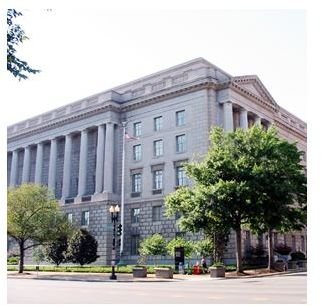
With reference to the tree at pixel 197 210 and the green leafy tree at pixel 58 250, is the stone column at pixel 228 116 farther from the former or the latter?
the green leafy tree at pixel 58 250

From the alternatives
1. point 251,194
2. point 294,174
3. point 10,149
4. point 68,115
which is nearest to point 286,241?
point 294,174

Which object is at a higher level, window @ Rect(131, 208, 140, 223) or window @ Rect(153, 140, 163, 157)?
window @ Rect(153, 140, 163, 157)

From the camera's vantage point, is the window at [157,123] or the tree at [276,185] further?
the window at [157,123]

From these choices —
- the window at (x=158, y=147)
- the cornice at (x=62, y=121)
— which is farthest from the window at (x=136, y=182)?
the cornice at (x=62, y=121)

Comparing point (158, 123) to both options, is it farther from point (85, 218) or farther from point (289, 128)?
point (289, 128)

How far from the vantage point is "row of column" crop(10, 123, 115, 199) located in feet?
176

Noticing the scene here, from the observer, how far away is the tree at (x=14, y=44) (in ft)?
45.4

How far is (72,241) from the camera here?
151ft

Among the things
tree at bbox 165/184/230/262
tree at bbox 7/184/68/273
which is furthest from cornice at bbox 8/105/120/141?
tree at bbox 165/184/230/262

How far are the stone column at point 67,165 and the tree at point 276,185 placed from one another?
92.3 feet

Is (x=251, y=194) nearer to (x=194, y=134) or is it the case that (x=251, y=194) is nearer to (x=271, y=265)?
(x=271, y=265)

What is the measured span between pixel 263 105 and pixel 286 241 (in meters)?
15.6

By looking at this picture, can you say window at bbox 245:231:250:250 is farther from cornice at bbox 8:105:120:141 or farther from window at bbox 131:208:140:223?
cornice at bbox 8:105:120:141

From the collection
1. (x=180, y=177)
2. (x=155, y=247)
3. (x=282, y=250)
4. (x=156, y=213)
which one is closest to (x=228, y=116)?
(x=180, y=177)
